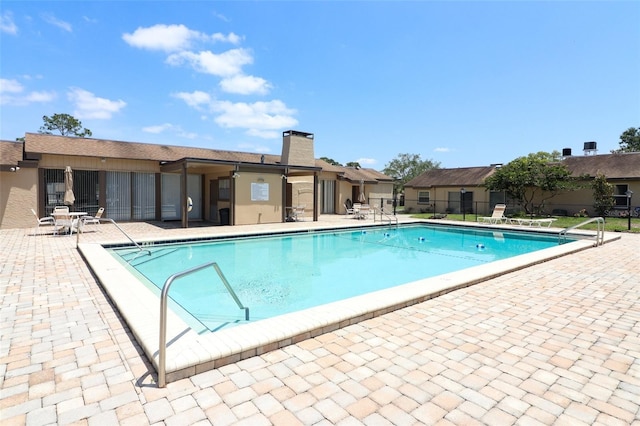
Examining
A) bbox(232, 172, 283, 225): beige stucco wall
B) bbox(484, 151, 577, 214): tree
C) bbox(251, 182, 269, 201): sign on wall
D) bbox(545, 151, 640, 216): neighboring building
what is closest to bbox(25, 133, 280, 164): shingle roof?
bbox(232, 172, 283, 225): beige stucco wall

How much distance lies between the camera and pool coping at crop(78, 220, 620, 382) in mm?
3238

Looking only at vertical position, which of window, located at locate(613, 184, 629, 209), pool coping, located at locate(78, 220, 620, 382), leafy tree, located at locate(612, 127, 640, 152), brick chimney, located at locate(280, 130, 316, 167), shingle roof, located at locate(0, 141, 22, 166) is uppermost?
leafy tree, located at locate(612, 127, 640, 152)

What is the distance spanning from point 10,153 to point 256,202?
35.1ft

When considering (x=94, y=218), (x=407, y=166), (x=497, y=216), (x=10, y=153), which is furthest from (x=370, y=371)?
(x=407, y=166)

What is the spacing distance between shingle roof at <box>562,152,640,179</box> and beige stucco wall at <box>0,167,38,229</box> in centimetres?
3055

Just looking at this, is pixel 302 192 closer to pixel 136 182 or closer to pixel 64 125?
pixel 136 182

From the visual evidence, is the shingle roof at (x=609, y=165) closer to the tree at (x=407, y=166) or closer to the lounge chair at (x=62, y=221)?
the lounge chair at (x=62, y=221)

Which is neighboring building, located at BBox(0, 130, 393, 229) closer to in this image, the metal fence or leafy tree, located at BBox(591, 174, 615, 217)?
the metal fence

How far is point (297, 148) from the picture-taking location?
22.8 m

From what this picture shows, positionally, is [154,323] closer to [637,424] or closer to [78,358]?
[78,358]

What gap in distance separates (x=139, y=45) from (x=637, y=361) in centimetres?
1827

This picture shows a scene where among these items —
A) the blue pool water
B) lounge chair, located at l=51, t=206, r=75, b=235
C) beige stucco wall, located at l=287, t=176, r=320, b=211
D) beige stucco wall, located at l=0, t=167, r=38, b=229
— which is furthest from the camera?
beige stucco wall, located at l=287, t=176, r=320, b=211

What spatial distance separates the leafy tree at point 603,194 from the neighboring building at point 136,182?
17.2m

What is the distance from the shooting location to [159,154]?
1845cm
